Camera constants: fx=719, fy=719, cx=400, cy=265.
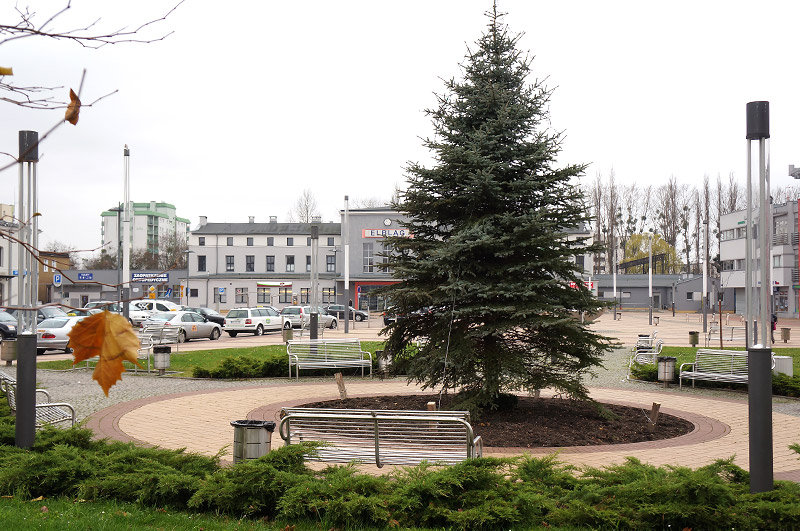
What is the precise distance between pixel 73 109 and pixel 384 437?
17.9ft

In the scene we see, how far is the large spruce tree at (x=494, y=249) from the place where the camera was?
1034 cm

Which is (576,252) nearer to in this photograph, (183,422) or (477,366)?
(477,366)

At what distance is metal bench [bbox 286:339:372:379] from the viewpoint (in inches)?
650

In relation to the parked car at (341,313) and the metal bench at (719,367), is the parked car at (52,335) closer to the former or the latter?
the metal bench at (719,367)

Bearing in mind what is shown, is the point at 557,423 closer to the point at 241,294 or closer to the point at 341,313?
the point at 341,313

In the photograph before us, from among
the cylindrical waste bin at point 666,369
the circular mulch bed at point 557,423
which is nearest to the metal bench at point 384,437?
the circular mulch bed at point 557,423

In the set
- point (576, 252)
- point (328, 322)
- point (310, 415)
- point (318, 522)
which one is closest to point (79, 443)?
point (310, 415)

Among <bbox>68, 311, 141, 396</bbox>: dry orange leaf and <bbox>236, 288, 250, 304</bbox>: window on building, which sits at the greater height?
<bbox>68, 311, 141, 396</bbox>: dry orange leaf

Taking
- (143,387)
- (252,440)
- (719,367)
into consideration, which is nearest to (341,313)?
(143,387)

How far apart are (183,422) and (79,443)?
3.42 meters

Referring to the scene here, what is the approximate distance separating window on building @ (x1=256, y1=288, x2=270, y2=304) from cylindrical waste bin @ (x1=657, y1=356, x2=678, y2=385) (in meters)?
67.4

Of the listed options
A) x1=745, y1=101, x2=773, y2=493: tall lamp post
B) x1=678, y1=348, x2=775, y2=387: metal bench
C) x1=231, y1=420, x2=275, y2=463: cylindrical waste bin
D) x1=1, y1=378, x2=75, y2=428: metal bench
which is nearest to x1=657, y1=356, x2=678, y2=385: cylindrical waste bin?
x1=678, y1=348, x2=775, y2=387: metal bench

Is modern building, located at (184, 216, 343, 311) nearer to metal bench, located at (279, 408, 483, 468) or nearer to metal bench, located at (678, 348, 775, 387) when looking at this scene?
metal bench, located at (678, 348, 775, 387)

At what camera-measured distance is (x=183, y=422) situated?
34.4 ft
